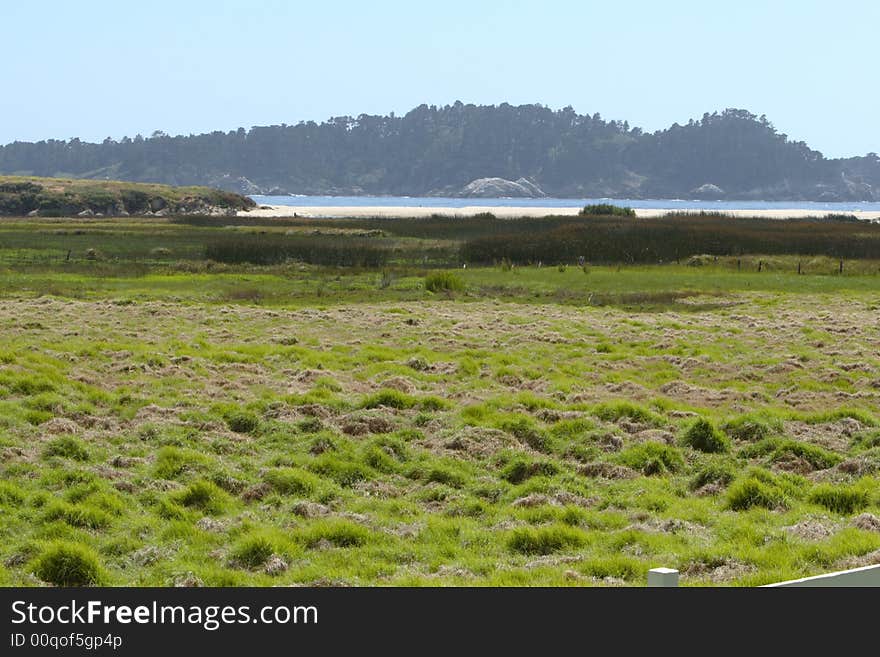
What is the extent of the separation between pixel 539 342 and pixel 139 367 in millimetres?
11499

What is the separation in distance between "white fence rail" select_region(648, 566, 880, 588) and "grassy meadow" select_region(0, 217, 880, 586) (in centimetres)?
385

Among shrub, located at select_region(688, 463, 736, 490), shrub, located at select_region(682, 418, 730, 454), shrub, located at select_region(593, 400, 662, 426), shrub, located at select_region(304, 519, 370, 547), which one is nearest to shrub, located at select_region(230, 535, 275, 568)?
shrub, located at select_region(304, 519, 370, 547)

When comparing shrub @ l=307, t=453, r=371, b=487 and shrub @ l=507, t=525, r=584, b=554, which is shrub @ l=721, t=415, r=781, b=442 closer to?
shrub @ l=507, t=525, r=584, b=554

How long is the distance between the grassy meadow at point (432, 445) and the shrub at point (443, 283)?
822 cm

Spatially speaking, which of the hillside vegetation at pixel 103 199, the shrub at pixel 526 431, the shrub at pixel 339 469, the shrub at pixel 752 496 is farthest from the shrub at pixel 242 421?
the hillside vegetation at pixel 103 199

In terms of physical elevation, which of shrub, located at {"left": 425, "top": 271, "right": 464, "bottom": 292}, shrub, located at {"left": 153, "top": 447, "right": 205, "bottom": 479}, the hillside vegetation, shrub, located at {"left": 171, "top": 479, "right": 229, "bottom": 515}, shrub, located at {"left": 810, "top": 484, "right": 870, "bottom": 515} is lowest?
shrub, located at {"left": 171, "top": 479, "right": 229, "bottom": 515}

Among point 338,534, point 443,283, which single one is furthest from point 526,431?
point 443,283

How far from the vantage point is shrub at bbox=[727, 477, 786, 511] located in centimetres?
1350

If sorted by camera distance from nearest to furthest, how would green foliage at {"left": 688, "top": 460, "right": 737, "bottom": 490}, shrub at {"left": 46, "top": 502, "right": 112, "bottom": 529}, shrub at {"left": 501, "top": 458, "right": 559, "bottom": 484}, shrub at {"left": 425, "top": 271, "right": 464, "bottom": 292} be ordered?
shrub at {"left": 46, "top": 502, "right": 112, "bottom": 529}, green foliage at {"left": 688, "top": 460, "right": 737, "bottom": 490}, shrub at {"left": 501, "top": 458, "right": 559, "bottom": 484}, shrub at {"left": 425, "top": 271, "right": 464, "bottom": 292}

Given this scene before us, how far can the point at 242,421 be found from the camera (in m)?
17.5

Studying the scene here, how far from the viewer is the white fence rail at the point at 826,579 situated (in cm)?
564

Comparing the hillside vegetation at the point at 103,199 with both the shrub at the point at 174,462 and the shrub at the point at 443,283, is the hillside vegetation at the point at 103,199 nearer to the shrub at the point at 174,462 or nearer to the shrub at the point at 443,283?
the shrub at the point at 443,283

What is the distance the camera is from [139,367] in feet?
72.0
